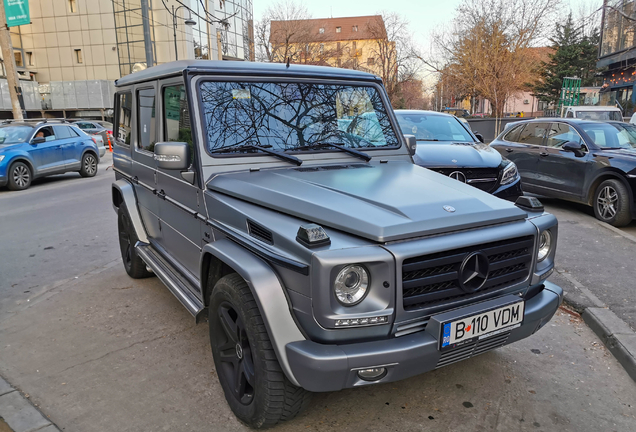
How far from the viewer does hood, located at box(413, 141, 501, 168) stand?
21.9 feet

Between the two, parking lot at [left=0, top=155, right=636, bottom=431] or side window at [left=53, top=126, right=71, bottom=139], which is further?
side window at [left=53, top=126, right=71, bottom=139]

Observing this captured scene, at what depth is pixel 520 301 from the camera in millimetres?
2605

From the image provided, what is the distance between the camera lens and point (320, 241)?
2.25 metres

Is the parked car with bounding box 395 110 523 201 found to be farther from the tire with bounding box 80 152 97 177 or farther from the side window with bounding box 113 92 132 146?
the tire with bounding box 80 152 97 177

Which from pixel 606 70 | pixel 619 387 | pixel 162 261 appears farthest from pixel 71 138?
pixel 606 70

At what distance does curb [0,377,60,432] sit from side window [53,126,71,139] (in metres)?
12.4

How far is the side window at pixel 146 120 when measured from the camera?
4.07m

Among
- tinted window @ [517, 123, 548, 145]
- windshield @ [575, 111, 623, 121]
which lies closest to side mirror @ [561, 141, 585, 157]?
tinted window @ [517, 123, 548, 145]

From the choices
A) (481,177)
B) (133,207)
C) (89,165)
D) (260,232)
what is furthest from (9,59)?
(260,232)

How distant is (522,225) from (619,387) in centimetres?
147

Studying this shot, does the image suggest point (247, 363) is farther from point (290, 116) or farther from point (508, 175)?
point (508, 175)

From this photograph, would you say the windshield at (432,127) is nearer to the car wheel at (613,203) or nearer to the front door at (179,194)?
the car wheel at (613,203)

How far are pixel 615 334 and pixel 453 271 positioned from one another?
2.20 metres

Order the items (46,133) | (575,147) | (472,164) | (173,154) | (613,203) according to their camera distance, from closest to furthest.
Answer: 1. (173,154)
2. (472,164)
3. (613,203)
4. (575,147)
5. (46,133)
